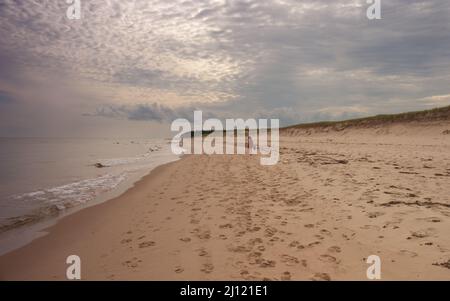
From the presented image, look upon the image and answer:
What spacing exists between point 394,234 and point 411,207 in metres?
1.57

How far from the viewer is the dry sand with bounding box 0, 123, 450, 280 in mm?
4730

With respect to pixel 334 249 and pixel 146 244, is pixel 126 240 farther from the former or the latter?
pixel 334 249

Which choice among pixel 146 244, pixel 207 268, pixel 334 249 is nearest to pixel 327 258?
pixel 334 249

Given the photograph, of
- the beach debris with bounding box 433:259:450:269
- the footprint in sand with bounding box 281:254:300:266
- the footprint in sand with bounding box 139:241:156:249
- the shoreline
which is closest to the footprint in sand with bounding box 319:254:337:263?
the footprint in sand with bounding box 281:254:300:266

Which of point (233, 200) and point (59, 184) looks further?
point (59, 184)

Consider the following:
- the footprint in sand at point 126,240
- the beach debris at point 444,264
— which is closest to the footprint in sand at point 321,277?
the beach debris at point 444,264

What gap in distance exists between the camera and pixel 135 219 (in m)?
8.25

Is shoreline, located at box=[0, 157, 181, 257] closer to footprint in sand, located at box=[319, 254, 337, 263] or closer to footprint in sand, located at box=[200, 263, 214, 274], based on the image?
footprint in sand, located at box=[200, 263, 214, 274]

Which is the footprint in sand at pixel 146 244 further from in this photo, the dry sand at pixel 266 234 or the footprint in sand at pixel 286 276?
the footprint in sand at pixel 286 276

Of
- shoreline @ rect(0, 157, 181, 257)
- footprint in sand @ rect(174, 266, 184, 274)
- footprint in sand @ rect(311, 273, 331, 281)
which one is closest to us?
footprint in sand @ rect(311, 273, 331, 281)

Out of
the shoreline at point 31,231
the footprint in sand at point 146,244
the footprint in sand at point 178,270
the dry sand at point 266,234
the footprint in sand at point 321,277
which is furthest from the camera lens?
the shoreline at point 31,231

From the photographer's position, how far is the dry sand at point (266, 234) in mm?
4730

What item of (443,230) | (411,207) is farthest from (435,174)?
(443,230)

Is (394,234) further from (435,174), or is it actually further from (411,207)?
(435,174)
